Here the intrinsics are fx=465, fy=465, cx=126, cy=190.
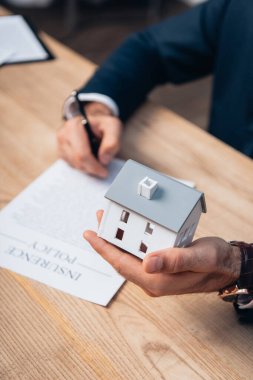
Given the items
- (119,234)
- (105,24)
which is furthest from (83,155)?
(105,24)

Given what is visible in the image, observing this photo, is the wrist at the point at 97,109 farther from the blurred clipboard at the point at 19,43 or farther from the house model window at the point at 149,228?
the house model window at the point at 149,228

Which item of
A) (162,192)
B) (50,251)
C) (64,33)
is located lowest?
(64,33)

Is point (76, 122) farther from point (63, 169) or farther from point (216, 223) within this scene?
point (216, 223)

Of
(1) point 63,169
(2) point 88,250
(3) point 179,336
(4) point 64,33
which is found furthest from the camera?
(4) point 64,33

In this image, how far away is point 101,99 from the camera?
1057 mm

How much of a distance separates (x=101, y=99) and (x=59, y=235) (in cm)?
39

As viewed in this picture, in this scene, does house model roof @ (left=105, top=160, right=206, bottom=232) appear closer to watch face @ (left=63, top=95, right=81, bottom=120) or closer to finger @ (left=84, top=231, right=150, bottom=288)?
finger @ (left=84, top=231, right=150, bottom=288)

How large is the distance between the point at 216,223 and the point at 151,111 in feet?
1.20

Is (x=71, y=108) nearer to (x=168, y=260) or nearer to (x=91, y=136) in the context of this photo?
(x=91, y=136)

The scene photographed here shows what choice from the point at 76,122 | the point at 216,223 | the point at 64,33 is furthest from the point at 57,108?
the point at 64,33

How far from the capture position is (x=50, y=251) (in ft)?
2.52

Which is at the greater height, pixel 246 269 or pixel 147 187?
pixel 147 187

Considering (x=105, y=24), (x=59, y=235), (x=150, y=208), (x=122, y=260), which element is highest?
(x=150, y=208)

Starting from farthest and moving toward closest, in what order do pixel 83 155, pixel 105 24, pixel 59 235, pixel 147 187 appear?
pixel 105 24
pixel 83 155
pixel 59 235
pixel 147 187
